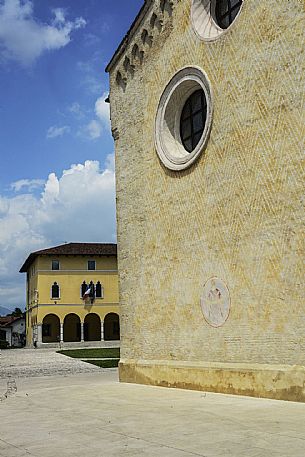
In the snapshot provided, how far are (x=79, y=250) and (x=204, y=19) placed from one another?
44861 millimetres

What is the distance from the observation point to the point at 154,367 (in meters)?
13.9

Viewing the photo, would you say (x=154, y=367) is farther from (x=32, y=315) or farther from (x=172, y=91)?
(x=32, y=315)

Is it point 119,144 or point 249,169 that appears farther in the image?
point 119,144

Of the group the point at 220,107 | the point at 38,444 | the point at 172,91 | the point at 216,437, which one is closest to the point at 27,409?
the point at 38,444

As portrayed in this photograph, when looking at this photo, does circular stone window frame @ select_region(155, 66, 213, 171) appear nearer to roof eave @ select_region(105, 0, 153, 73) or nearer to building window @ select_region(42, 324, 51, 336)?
roof eave @ select_region(105, 0, 153, 73)

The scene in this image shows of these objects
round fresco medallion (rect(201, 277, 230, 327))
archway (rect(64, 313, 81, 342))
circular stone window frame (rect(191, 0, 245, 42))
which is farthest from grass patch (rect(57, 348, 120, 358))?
circular stone window frame (rect(191, 0, 245, 42))

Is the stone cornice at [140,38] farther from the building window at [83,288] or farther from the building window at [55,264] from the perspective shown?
the building window at [83,288]

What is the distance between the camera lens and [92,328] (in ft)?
195

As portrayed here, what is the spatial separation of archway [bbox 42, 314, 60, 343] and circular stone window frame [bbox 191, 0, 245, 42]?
1881 inches

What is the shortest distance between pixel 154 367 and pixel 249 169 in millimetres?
5990

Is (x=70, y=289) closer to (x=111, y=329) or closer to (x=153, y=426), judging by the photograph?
(x=111, y=329)

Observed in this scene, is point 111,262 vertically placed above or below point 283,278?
above

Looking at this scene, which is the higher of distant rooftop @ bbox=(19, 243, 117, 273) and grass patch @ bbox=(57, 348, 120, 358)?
distant rooftop @ bbox=(19, 243, 117, 273)

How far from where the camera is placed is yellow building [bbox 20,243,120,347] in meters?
54.8
